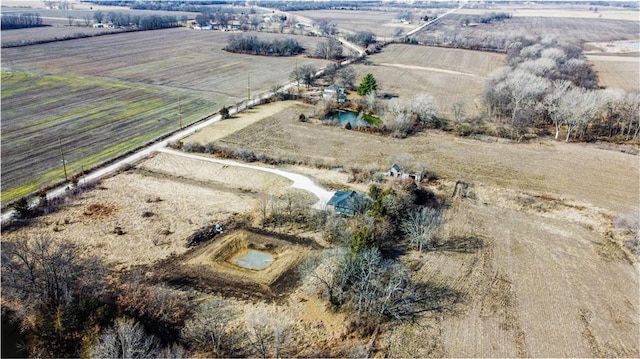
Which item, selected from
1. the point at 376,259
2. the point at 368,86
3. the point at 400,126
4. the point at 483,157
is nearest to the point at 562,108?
the point at 483,157

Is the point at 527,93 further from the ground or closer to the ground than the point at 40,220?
further from the ground

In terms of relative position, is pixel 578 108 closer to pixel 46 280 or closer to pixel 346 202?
pixel 346 202

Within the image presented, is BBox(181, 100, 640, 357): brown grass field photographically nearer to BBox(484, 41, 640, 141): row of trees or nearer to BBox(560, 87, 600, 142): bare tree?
BBox(560, 87, 600, 142): bare tree

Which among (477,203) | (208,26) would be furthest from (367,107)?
(208,26)

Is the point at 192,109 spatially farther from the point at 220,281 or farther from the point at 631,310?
the point at 631,310

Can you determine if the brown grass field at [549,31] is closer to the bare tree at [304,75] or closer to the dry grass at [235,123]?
the bare tree at [304,75]

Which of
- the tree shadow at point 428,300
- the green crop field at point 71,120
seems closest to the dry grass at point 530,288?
the tree shadow at point 428,300
